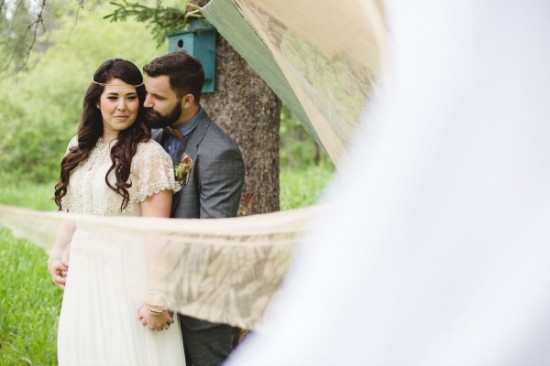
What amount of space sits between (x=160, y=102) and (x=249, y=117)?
1.30 m

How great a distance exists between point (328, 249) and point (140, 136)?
1.31 metres

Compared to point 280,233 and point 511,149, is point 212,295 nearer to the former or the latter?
point 280,233

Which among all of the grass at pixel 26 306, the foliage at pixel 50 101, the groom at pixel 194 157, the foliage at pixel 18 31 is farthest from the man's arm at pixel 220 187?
the foliage at pixel 50 101

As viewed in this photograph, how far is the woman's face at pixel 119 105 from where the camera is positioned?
296cm

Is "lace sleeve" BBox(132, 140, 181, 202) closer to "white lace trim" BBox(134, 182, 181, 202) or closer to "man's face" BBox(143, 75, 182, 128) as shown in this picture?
"white lace trim" BBox(134, 182, 181, 202)

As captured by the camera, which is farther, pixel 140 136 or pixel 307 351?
pixel 140 136

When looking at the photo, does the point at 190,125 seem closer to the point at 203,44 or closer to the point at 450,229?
the point at 203,44

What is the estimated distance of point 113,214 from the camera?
2.83 metres

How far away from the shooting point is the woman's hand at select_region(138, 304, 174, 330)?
268cm

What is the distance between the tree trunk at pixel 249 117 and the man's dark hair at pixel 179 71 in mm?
1116

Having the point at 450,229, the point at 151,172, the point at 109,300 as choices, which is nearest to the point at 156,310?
the point at 109,300

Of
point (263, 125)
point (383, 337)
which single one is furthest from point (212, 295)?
point (263, 125)

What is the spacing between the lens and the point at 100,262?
2678 mm

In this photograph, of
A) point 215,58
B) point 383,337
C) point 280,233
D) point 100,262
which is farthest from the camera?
point 215,58
